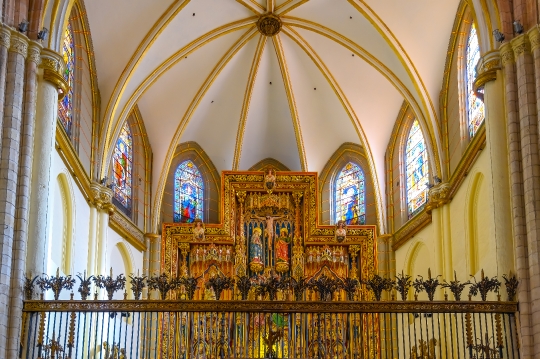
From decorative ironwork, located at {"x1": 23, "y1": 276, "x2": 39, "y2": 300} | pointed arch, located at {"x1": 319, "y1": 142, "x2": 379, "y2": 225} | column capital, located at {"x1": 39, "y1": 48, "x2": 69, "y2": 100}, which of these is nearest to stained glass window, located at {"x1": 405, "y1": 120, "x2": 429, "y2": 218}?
pointed arch, located at {"x1": 319, "y1": 142, "x2": 379, "y2": 225}

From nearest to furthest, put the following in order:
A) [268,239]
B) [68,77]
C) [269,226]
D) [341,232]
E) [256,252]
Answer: [68,77] → [341,232] → [256,252] → [268,239] → [269,226]

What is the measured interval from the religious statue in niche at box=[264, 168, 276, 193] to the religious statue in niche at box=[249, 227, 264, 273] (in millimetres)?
1302

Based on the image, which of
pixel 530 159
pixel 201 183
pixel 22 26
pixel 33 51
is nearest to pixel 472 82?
pixel 530 159

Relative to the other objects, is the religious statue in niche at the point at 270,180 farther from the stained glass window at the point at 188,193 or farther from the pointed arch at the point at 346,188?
the stained glass window at the point at 188,193

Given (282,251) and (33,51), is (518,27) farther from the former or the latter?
(282,251)

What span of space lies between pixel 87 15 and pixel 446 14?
9172mm

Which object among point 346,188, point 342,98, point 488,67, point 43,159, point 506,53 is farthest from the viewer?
point 346,188

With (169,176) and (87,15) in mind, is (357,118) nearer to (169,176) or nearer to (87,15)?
(169,176)

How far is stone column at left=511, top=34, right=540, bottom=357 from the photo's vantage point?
1523 cm

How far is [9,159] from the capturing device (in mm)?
15250

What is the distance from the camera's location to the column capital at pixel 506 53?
16.8 meters

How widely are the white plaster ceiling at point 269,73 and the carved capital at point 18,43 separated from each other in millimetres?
6687

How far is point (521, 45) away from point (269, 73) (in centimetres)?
1219

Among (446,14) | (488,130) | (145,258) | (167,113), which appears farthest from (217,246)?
(488,130)
